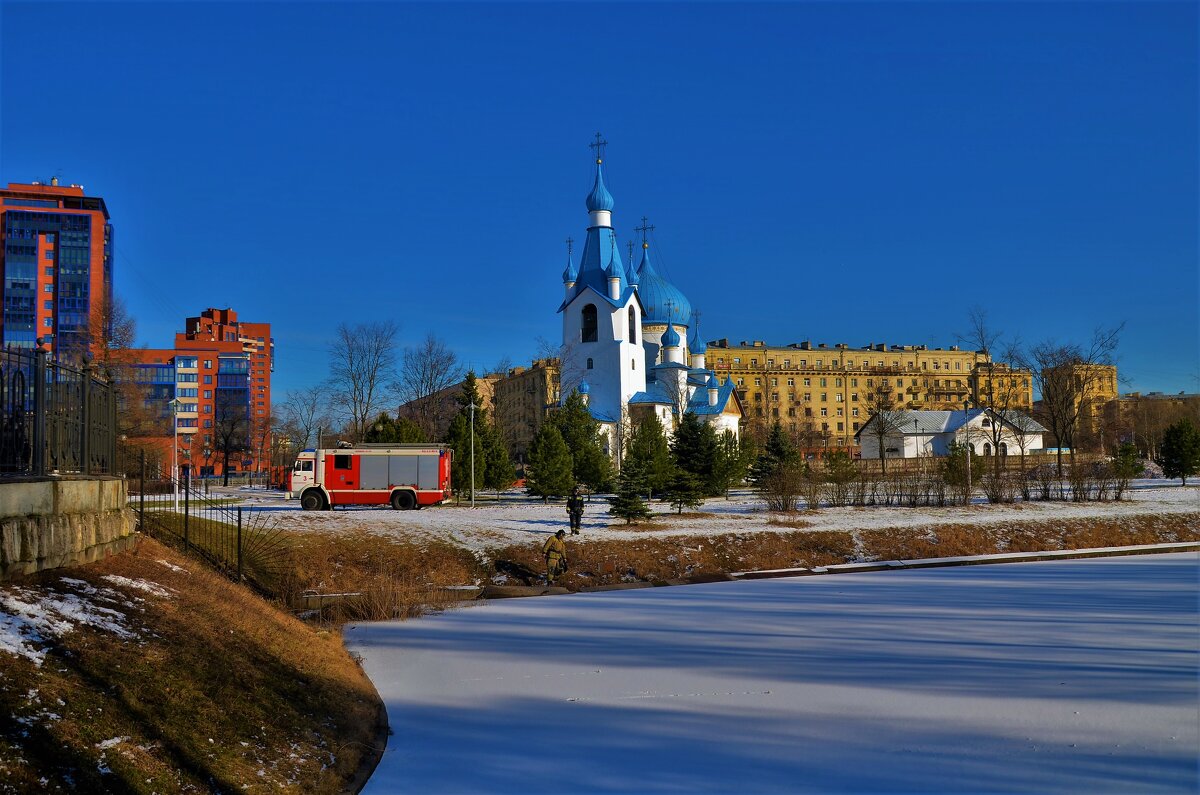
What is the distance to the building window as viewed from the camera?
73000 millimetres

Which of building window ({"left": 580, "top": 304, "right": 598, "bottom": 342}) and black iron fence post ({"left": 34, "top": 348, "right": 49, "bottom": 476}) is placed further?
building window ({"left": 580, "top": 304, "right": 598, "bottom": 342})

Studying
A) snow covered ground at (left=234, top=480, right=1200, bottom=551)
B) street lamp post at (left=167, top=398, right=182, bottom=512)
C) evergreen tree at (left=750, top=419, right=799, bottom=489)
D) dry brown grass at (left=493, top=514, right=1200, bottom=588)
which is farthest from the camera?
evergreen tree at (left=750, top=419, right=799, bottom=489)

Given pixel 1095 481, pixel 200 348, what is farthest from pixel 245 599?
pixel 200 348

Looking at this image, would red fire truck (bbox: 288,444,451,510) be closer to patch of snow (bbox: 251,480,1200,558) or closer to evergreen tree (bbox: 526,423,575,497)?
patch of snow (bbox: 251,480,1200,558)

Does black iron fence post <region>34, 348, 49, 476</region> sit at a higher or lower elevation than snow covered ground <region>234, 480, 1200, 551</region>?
higher

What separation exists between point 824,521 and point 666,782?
2289 cm

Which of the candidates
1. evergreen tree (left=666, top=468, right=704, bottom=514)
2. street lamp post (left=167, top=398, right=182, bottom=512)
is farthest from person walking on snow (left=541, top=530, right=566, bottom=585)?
evergreen tree (left=666, top=468, right=704, bottom=514)

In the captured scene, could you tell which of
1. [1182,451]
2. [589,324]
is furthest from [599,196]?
[1182,451]

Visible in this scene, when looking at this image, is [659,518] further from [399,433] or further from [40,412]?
[40,412]

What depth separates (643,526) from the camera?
2775 cm

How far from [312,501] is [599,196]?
47.0m

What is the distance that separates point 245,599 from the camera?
1313cm

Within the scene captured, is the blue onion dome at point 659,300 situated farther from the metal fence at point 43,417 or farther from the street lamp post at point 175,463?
the metal fence at point 43,417

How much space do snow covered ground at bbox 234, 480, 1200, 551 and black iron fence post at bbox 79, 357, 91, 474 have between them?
12707 mm
